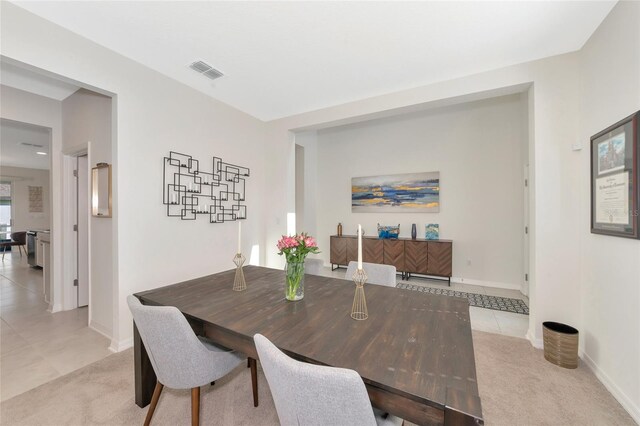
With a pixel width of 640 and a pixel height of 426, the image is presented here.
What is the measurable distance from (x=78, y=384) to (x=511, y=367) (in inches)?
137

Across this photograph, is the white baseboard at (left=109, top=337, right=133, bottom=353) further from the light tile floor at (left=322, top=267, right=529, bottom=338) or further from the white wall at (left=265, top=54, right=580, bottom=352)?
the white wall at (left=265, top=54, right=580, bottom=352)

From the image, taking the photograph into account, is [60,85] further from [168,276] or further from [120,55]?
[168,276]

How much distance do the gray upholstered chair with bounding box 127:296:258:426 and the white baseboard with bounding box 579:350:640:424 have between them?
8.49ft

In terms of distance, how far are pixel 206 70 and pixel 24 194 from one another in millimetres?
9957

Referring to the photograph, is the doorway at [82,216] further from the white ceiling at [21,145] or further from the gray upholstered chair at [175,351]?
the gray upholstered chair at [175,351]

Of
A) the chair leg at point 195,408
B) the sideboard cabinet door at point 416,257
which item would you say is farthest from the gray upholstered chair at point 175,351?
the sideboard cabinet door at point 416,257

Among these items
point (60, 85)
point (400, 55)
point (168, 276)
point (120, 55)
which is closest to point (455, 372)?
point (400, 55)

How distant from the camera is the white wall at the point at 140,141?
2.02 meters

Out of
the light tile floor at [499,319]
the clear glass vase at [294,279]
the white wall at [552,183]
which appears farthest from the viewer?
the light tile floor at [499,319]

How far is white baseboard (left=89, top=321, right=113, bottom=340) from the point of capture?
266 centimetres

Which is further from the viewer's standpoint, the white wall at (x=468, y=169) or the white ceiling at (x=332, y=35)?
the white wall at (x=468, y=169)

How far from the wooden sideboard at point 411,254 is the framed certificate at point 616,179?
2293mm

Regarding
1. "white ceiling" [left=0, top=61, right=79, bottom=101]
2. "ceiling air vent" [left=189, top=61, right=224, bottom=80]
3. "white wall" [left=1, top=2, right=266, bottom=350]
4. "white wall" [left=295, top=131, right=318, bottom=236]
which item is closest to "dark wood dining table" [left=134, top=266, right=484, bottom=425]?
"white wall" [left=1, top=2, right=266, bottom=350]

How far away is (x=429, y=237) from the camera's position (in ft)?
15.5
